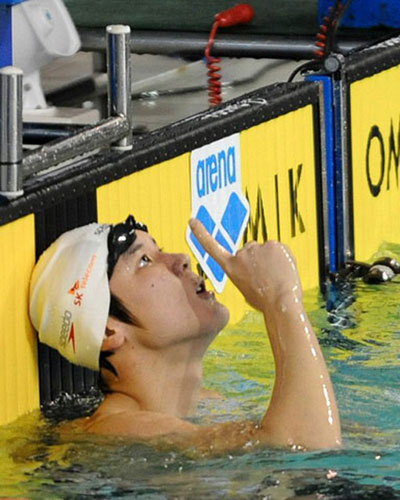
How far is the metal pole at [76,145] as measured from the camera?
4.70 m

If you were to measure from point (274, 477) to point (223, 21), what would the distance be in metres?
7.40

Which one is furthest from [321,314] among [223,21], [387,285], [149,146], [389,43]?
[223,21]

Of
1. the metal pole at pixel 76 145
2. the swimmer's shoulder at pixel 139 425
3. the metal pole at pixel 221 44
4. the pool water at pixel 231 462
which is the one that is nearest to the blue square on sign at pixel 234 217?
the pool water at pixel 231 462

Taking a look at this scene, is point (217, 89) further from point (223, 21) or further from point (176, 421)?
point (176, 421)

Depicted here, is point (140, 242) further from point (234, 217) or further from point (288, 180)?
point (288, 180)

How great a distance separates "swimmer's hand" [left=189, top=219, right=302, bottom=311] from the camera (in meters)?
4.29

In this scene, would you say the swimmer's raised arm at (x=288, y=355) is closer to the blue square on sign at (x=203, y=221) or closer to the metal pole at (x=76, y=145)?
the metal pole at (x=76, y=145)

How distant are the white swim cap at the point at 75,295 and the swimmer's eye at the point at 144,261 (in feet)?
0.33

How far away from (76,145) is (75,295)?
25.9 inches

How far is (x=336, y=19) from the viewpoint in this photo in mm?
9469

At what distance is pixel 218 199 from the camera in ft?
19.3

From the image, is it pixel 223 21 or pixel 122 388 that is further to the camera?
pixel 223 21

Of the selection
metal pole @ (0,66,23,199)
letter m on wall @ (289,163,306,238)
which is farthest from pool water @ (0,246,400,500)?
letter m on wall @ (289,163,306,238)

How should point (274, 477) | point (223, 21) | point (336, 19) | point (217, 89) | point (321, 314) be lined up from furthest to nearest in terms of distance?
1. point (223, 21)
2. point (217, 89)
3. point (336, 19)
4. point (321, 314)
5. point (274, 477)
